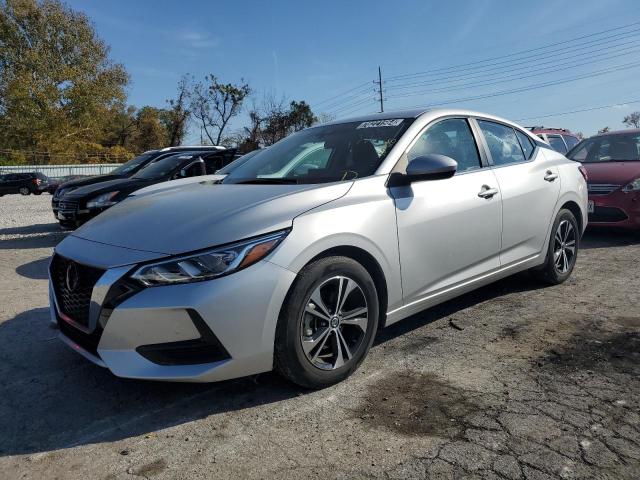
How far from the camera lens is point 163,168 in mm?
9227

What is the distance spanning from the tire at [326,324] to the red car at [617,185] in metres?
5.66

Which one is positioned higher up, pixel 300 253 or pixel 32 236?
pixel 300 253

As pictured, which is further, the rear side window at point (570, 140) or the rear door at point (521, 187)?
the rear side window at point (570, 140)

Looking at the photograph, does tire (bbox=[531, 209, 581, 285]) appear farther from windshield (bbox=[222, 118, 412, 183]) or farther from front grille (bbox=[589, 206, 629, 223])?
front grille (bbox=[589, 206, 629, 223])

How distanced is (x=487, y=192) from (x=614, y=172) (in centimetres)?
464

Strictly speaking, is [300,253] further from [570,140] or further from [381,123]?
[570,140]

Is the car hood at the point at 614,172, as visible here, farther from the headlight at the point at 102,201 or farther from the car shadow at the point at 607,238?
the headlight at the point at 102,201

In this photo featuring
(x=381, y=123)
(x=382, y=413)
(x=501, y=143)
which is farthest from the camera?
(x=501, y=143)

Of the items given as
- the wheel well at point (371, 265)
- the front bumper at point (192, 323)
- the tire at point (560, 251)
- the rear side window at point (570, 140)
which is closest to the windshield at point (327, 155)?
the wheel well at point (371, 265)

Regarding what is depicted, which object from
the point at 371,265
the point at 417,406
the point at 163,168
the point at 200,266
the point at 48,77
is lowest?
the point at 417,406

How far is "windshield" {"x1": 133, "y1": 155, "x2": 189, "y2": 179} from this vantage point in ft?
29.6

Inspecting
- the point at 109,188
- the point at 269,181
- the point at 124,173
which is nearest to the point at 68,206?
the point at 109,188

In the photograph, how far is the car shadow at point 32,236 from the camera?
8500mm

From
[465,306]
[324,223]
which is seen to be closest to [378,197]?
[324,223]
